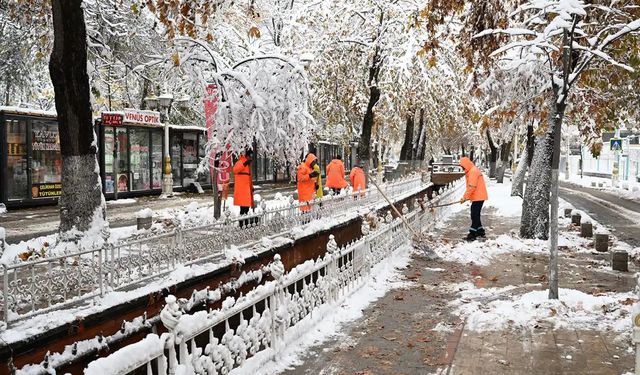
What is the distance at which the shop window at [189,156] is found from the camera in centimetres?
2600

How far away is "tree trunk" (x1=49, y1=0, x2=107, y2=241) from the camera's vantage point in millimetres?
8141

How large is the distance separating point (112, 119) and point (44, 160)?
10.6 ft

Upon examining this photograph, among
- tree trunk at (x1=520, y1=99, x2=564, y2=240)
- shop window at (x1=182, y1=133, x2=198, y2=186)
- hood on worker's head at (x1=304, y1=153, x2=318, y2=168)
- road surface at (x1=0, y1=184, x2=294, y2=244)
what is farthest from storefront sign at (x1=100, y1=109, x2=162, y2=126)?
tree trunk at (x1=520, y1=99, x2=564, y2=240)

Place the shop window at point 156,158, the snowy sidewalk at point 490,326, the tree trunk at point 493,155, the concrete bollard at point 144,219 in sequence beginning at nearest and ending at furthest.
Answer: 1. the snowy sidewalk at point 490,326
2. the concrete bollard at point 144,219
3. the shop window at point 156,158
4. the tree trunk at point 493,155

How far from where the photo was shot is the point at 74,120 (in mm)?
8305

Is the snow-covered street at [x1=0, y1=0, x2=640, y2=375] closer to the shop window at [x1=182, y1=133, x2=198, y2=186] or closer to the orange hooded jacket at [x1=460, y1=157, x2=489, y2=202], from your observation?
the orange hooded jacket at [x1=460, y1=157, x2=489, y2=202]

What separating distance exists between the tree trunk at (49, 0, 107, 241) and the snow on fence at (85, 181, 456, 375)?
2.70 meters

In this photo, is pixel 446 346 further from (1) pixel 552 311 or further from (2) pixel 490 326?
(1) pixel 552 311

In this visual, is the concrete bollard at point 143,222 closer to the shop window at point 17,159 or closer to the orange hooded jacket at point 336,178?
the orange hooded jacket at point 336,178

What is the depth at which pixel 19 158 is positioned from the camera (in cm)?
1753

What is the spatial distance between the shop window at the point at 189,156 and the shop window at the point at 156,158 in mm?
1842

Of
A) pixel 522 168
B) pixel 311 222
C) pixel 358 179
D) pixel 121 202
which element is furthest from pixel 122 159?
pixel 522 168

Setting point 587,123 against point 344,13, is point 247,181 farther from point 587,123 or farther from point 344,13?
point 344,13

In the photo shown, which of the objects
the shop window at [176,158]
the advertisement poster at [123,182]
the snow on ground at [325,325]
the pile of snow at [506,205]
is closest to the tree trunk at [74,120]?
the snow on ground at [325,325]
